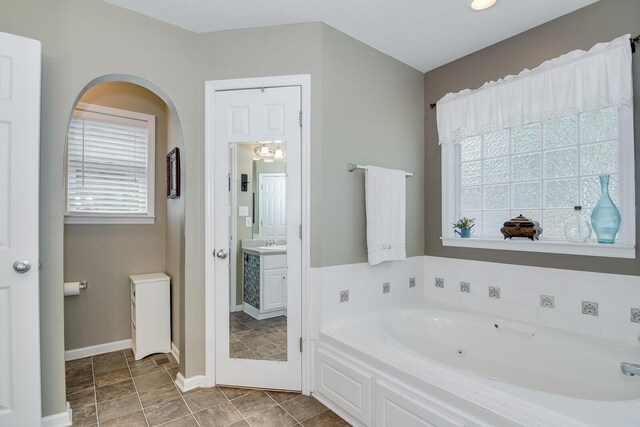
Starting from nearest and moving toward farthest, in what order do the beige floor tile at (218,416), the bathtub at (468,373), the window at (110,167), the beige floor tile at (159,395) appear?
1. the bathtub at (468,373)
2. the beige floor tile at (218,416)
3. the beige floor tile at (159,395)
4. the window at (110,167)

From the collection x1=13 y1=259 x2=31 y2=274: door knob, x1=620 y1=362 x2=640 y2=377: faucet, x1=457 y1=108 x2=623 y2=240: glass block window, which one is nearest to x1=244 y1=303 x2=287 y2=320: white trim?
x1=13 y1=259 x2=31 y2=274: door knob

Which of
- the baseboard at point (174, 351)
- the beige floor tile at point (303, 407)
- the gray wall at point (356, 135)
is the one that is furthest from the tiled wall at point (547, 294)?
the baseboard at point (174, 351)

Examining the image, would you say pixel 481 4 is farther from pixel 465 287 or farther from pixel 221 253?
pixel 221 253

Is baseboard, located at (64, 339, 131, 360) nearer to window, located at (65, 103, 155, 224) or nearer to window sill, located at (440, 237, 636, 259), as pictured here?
window, located at (65, 103, 155, 224)

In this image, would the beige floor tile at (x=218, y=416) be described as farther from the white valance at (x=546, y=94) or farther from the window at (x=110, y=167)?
the white valance at (x=546, y=94)

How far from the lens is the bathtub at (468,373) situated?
50.2 inches

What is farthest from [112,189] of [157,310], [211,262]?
[211,262]

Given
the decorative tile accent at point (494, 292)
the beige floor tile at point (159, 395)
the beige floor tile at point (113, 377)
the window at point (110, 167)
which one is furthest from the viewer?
the window at point (110, 167)

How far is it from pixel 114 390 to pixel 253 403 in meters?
0.99

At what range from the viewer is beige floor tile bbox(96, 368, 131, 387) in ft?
7.66

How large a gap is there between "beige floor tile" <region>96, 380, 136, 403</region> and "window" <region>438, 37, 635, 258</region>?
265 cm

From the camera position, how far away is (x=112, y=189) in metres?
2.88

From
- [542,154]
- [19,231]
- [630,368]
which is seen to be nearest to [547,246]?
[542,154]

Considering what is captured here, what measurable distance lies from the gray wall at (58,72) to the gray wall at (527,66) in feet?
7.69
